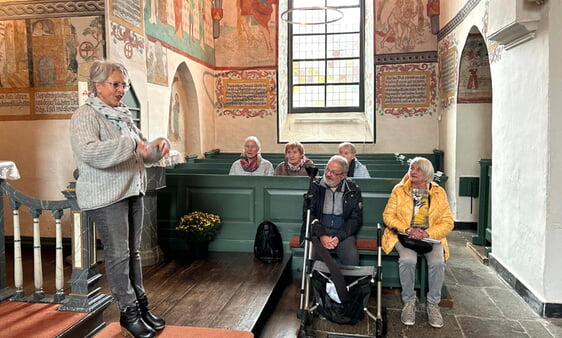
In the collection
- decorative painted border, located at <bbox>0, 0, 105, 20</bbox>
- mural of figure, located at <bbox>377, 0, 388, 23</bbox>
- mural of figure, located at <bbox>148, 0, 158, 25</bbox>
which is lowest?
decorative painted border, located at <bbox>0, 0, 105, 20</bbox>

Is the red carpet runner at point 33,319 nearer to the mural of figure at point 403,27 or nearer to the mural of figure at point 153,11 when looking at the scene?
the mural of figure at point 153,11

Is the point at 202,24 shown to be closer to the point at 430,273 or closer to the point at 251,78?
the point at 251,78

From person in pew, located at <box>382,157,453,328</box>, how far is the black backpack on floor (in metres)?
1.19

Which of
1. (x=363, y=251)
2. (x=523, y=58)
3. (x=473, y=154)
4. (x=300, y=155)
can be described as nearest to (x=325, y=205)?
(x=363, y=251)

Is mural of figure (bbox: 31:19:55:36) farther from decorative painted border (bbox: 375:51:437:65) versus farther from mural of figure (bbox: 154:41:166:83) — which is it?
decorative painted border (bbox: 375:51:437:65)

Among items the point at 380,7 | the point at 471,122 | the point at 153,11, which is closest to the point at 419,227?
the point at 471,122

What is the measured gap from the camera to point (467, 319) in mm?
3732

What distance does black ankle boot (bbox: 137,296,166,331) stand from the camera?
2677mm

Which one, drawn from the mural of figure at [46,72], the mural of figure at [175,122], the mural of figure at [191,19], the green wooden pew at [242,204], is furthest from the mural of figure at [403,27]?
the mural of figure at [46,72]

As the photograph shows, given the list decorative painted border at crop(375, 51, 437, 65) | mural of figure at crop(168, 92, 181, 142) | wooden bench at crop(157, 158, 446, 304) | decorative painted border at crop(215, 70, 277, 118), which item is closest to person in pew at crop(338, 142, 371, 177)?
wooden bench at crop(157, 158, 446, 304)

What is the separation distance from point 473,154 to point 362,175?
2917 millimetres

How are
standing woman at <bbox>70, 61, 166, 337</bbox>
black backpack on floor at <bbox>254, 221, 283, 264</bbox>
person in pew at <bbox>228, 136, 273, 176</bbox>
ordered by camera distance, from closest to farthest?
1. standing woman at <bbox>70, 61, 166, 337</bbox>
2. black backpack on floor at <bbox>254, 221, 283, 264</bbox>
3. person in pew at <bbox>228, 136, 273, 176</bbox>

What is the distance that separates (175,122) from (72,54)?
10.0ft

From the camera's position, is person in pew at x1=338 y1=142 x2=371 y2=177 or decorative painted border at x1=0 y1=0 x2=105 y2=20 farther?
person in pew at x1=338 y1=142 x2=371 y2=177
